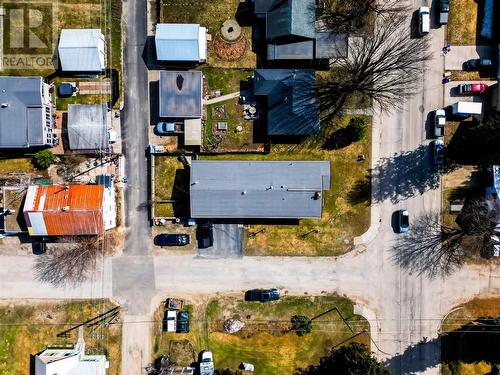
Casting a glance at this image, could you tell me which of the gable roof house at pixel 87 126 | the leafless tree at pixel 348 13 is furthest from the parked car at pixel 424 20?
the gable roof house at pixel 87 126

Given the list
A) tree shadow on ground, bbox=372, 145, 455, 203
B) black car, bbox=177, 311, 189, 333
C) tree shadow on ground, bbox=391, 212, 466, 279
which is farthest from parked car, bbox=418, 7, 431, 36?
black car, bbox=177, 311, 189, 333

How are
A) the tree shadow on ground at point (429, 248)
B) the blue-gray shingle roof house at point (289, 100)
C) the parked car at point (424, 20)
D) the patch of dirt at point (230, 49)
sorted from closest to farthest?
the blue-gray shingle roof house at point (289, 100), the parked car at point (424, 20), the patch of dirt at point (230, 49), the tree shadow on ground at point (429, 248)

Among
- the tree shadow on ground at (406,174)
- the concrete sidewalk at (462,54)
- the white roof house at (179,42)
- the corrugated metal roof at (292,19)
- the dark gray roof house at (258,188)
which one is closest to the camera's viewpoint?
the corrugated metal roof at (292,19)

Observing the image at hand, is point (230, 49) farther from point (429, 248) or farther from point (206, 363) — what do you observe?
point (206, 363)

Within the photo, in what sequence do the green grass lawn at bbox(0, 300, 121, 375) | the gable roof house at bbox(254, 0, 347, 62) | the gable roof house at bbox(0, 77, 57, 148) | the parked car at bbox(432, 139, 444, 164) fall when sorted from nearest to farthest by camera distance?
the gable roof house at bbox(254, 0, 347, 62) → the gable roof house at bbox(0, 77, 57, 148) → the parked car at bbox(432, 139, 444, 164) → the green grass lawn at bbox(0, 300, 121, 375)

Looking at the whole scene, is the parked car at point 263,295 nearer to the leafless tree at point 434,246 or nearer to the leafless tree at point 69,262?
the leafless tree at point 434,246

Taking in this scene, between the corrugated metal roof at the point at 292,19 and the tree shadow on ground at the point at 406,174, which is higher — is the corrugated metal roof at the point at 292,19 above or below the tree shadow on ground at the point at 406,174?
above

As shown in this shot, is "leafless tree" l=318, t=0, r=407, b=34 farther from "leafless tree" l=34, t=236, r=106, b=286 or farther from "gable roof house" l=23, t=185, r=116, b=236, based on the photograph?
"leafless tree" l=34, t=236, r=106, b=286

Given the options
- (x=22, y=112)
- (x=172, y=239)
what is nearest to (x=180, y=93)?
(x=172, y=239)
